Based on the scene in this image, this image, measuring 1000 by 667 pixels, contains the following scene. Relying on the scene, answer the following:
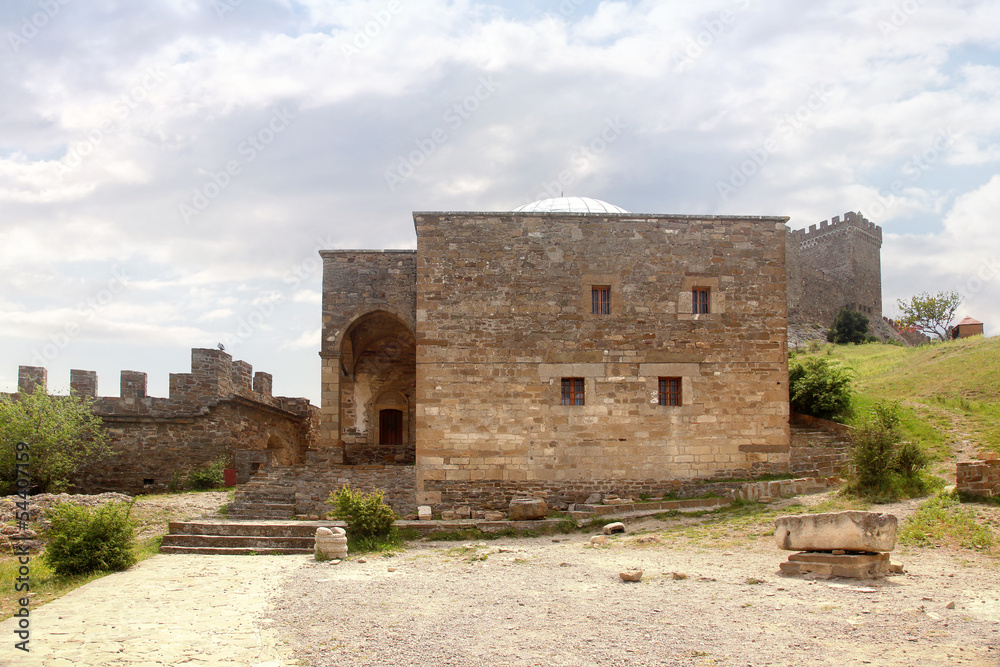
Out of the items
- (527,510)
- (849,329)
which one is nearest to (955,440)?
(527,510)

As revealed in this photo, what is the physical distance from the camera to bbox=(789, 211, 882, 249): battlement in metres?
47.1

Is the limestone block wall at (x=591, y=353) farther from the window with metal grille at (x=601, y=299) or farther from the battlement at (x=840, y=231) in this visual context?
the battlement at (x=840, y=231)

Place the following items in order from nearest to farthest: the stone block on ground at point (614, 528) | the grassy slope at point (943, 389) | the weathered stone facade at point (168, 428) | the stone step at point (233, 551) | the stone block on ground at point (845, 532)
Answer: the stone block on ground at point (845, 532), the stone step at point (233, 551), the stone block on ground at point (614, 528), the grassy slope at point (943, 389), the weathered stone facade at point (168, 428)

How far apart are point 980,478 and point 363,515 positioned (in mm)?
9971

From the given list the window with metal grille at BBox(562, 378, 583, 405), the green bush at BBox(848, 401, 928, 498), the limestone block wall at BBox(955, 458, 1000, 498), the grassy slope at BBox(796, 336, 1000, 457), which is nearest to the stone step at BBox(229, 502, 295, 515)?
the window with metal grille at BBox(562, 378, 583, 405)

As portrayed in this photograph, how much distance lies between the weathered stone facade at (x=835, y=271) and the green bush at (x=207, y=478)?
110ft

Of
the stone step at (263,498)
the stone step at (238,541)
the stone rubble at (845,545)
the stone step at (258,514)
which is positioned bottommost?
the stone step at (238,541)

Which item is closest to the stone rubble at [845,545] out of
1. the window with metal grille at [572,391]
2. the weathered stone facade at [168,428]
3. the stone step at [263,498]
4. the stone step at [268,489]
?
the window with metal grille at [572,391]

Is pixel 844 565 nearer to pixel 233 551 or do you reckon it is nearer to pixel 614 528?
pixel 614 528

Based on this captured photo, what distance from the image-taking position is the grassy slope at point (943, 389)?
1653 cm

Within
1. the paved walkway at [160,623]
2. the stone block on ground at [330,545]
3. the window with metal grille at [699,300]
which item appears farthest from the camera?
the window with metal grille at [699,300]

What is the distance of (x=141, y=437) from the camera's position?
19.4 m

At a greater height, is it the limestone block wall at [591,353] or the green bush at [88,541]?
the limestone block wall at [591,353]

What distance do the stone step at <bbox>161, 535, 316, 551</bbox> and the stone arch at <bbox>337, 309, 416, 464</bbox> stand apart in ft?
24.1
